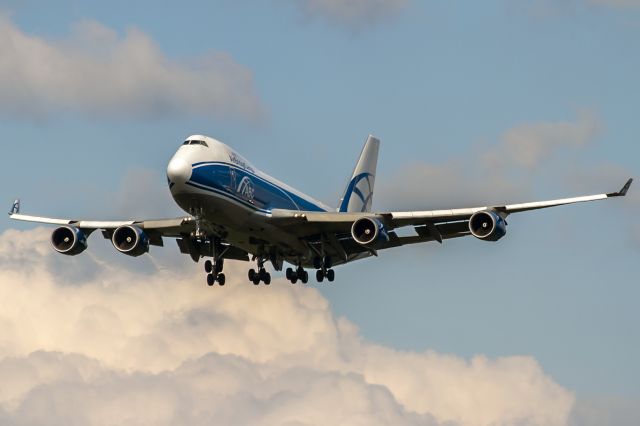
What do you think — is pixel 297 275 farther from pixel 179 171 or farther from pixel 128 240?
pixel 179 171

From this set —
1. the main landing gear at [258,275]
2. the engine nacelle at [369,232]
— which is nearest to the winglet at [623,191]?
the engine nacelle at [369,232]

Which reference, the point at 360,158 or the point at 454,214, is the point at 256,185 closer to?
the point at 454,214

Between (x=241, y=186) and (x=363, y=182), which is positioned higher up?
(x=363, y=182)

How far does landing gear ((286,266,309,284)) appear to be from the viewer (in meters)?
85.2

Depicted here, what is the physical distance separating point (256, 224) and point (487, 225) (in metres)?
12.2

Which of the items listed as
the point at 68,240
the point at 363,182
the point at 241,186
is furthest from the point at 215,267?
the point at 363,182

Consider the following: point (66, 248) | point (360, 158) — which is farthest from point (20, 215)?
point (360, 158)

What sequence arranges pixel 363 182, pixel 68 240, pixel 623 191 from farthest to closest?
pixel 363 182
pixel 68 240
pixel 623 191

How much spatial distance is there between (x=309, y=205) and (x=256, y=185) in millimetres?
7473

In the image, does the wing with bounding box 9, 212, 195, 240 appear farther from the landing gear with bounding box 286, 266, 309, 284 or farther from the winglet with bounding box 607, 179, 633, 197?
the winglet with bounding box 607, 179, 633, 197

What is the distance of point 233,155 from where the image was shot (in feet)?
253

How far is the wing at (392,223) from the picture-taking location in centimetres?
7538

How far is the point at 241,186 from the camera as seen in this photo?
252 feet

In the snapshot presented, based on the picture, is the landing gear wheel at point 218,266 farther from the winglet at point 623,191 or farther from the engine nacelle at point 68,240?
the winglet at point 623,191
